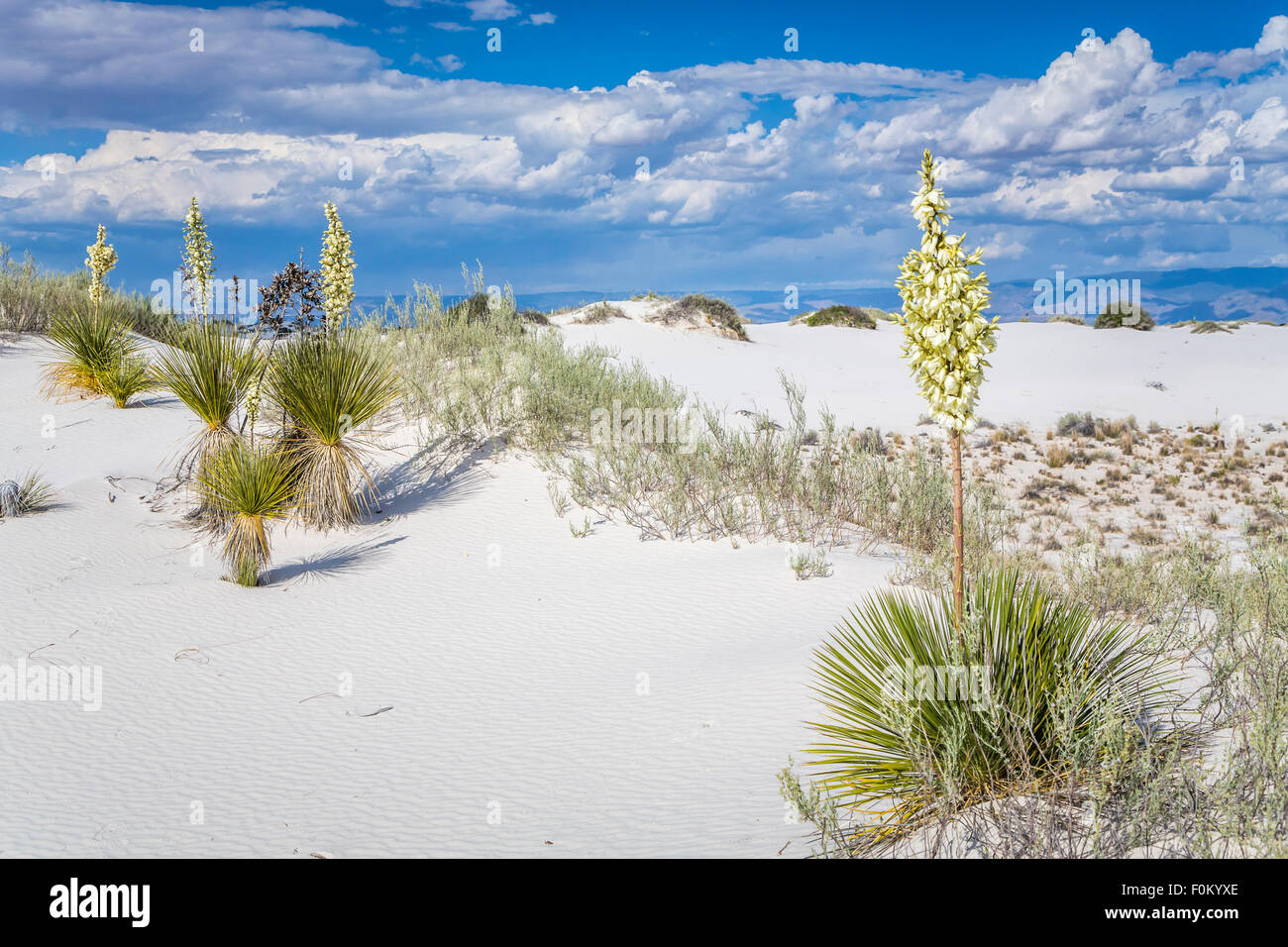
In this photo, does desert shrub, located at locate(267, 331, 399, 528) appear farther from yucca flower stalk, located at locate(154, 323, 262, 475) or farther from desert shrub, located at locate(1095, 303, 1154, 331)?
desert shrub, located at locate(1095, 303, 1154, 331)

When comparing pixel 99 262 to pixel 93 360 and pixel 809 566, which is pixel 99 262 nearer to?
pixel 93 360

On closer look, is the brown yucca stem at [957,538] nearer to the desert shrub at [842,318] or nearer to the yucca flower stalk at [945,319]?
the yucca flower stalk at [945,319]

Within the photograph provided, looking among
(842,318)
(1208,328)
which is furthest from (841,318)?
(1208,328)

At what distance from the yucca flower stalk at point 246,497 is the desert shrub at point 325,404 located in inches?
32.2

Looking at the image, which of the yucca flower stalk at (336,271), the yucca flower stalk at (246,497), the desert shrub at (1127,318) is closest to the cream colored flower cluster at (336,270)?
the yucca flower stalk at (336,271)

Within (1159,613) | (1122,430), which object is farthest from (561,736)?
(1122,430)

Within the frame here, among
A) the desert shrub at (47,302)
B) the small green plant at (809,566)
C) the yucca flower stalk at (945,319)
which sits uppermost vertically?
the desert shrub at (47,302)

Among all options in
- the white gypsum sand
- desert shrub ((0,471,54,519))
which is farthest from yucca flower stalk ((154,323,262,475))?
desert shrub ((0,471,54,519))

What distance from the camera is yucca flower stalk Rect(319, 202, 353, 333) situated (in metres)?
9.40

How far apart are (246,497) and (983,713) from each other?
6.83m

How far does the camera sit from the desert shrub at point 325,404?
896cm

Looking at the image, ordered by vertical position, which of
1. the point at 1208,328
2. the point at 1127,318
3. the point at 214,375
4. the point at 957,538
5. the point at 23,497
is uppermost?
the point at 1127,318

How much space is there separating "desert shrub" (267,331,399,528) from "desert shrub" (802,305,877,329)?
22128 mm

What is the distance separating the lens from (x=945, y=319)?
128 inches
